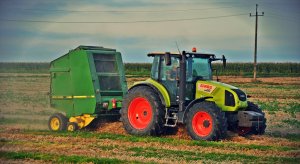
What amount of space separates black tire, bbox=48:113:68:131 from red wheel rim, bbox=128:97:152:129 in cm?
252

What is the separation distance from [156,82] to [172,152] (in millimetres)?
3710

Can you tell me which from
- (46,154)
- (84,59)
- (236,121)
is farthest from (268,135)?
(46,154)

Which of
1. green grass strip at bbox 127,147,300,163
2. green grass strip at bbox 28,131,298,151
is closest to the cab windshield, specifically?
green grass strip at bbox 28,131,298,151

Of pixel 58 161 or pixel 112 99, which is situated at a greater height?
pixel 112 99

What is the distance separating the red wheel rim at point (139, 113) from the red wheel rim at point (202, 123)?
1532mm

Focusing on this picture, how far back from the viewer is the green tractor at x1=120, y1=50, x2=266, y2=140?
1446 centimetres

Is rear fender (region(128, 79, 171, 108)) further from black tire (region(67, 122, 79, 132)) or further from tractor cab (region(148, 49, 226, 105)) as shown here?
black tire (region(67, 122, 79, 132))

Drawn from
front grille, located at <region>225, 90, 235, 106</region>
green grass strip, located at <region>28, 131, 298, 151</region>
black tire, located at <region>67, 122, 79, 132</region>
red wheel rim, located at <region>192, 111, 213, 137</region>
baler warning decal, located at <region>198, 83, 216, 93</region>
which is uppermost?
baler warning decal, located at <region>198, 83, 216, 93</region>

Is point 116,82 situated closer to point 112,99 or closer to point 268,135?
point 112,99

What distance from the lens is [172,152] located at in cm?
1226

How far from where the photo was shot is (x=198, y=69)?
15.4 m

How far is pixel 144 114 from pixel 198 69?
2.03 m

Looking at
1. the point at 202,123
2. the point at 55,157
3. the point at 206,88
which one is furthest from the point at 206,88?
the point at 55,157

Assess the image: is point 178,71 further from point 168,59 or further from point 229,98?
point 229,98
